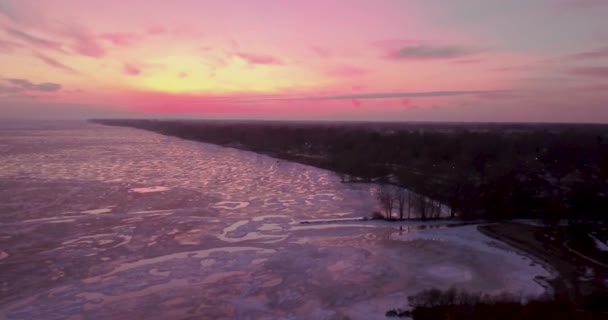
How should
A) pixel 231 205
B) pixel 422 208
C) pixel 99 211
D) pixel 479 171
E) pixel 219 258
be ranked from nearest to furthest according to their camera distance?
1. pixel 219 258
2. pixel 422 208
3. pixel 99 211
4. pixel 231 205
5. pixel 479 171

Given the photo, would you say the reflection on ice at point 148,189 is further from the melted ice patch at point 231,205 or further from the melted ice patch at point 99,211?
the melted ice patch at point 231,205

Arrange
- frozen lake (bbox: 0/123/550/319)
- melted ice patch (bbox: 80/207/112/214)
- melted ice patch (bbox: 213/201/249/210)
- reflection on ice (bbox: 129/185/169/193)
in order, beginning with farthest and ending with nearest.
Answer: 1. reflection on ice (bbox: 129/185/169/193)
2. melted ice patch (bbox: 213/201/249/210)
3. melted ice patch (bbox: 80/207/112/214)
4. frozen lake (bbox: 0/123/550/319)

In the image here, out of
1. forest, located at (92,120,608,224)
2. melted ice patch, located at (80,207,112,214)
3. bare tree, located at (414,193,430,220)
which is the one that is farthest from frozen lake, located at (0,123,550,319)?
forest, located at (92,120,608,224)

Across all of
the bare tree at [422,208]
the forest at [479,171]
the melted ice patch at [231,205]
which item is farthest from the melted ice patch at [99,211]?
the bare tree at [422,208]

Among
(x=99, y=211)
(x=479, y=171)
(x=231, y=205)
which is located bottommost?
(x=231, y=205)

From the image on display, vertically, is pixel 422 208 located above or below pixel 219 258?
above

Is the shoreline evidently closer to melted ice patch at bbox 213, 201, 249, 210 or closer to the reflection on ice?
melted ice patch at bbox 213, 201, 249, 210

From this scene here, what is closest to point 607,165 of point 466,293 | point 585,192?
point 585,192

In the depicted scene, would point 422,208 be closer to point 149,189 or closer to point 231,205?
point 231,205

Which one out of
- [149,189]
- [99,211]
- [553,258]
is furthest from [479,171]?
[99,211]

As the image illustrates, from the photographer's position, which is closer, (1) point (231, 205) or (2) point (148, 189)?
(1) point (231, 205)
